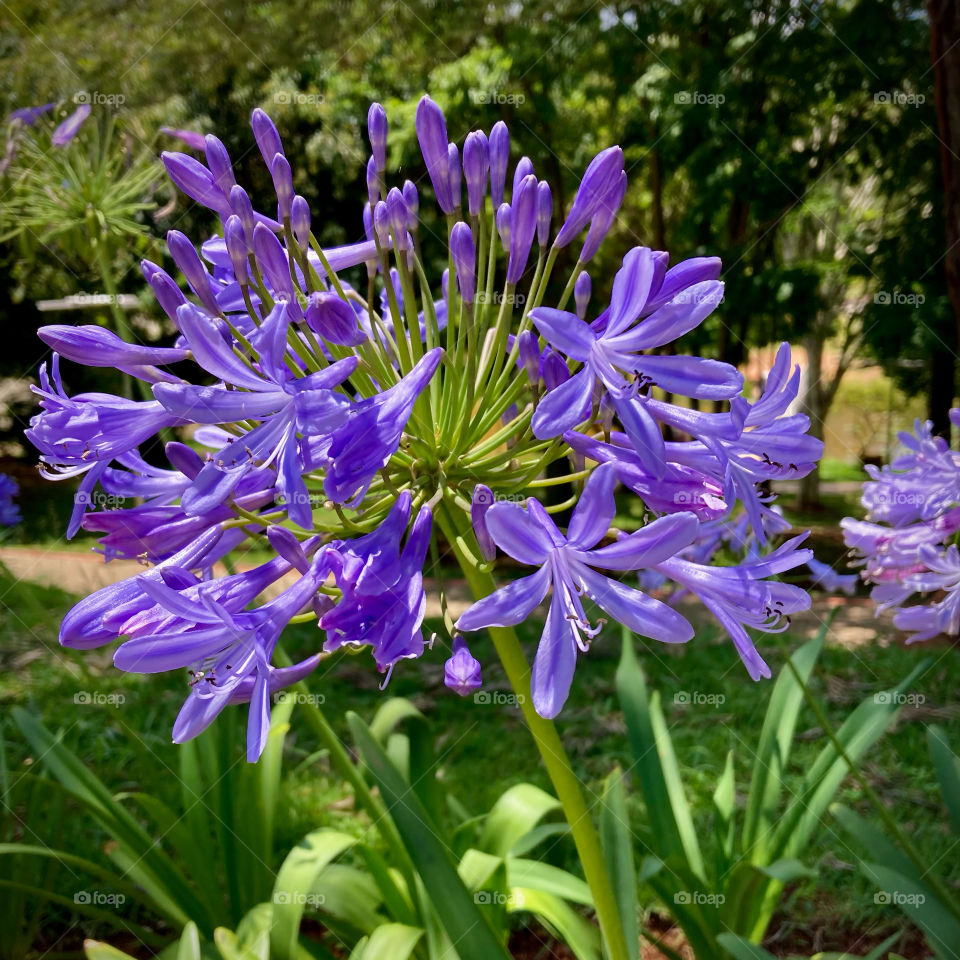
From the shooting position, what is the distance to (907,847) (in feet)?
6.89

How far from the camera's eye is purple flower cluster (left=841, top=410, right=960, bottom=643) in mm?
2369

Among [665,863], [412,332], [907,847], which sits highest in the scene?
[412,332]

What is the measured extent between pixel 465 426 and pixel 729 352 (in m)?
9.93

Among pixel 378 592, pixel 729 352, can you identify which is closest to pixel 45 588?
pixel 378 592

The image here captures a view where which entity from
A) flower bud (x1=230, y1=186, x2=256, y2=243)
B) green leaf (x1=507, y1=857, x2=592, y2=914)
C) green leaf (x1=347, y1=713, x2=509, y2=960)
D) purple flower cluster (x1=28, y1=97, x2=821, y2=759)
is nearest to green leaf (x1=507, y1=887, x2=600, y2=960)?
green leaf (x1=507, y1=857, x2=592, y2=914)

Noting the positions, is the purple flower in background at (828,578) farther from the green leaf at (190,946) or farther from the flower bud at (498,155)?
the green leaf at (190,946)

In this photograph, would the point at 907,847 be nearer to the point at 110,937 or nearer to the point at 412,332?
the point at 412,332

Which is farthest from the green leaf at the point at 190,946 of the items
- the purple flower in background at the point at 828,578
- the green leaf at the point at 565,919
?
the purple flower in background at the point at 828,578

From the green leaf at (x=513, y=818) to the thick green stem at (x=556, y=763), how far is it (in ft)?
3.59

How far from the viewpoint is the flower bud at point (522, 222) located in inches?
65.9

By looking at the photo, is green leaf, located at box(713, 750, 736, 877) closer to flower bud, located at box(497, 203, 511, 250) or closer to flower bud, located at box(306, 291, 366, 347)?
flower bud, located at box(497, 203, 511, 250)

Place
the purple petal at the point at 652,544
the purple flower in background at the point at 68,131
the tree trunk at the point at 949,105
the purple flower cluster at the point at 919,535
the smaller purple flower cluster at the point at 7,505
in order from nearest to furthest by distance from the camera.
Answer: the purple petal at the point at 652,544
the purple flower cluster at the point at 919,535
the tree trunk at the point at 949,105
the purple flower in background at the point at 68,131
the smaller purple flower cluster at the point at 7,505

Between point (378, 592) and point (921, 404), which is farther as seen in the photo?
point (921, 404)

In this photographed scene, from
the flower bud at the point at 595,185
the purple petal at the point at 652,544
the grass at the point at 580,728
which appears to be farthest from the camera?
the grass at the point at 580,728
